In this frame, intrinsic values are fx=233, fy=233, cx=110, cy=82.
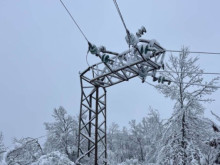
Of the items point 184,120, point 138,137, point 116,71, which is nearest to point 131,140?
point 138,137

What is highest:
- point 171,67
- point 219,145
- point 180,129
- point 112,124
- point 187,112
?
point 112,124

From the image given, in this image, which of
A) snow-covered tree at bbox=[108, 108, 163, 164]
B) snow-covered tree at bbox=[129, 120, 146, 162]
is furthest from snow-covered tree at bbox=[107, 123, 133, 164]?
snow-covered tree at bbox=[129, 120, 146, 162]

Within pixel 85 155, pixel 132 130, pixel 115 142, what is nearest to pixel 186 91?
pixel 85 155

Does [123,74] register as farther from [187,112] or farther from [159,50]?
[187,112]

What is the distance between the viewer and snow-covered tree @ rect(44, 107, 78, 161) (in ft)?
70.2

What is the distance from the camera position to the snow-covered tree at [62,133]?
2141cm

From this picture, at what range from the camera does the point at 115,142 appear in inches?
1372

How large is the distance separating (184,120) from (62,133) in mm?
14053

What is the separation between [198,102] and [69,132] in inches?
566

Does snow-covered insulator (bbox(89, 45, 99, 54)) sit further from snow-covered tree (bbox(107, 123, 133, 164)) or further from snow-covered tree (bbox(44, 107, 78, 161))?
snow-covered tree (bbox(107, 123, 133, 164))

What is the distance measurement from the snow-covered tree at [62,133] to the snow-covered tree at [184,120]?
41.0 ft

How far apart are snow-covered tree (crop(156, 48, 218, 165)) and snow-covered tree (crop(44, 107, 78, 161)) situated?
1250 cm

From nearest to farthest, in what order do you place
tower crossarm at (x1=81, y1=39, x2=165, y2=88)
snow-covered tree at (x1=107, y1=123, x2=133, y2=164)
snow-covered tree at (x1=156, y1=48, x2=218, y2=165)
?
tower crossarm at (x1=81, y1=39, x2=165, y2=88) → snow-covered tree at (x1=156, y1=48, x2=218, y2=165) → snow-covered tree at (x1=107, y1=123, x2=133, y2=164)

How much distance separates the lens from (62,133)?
21734mm
